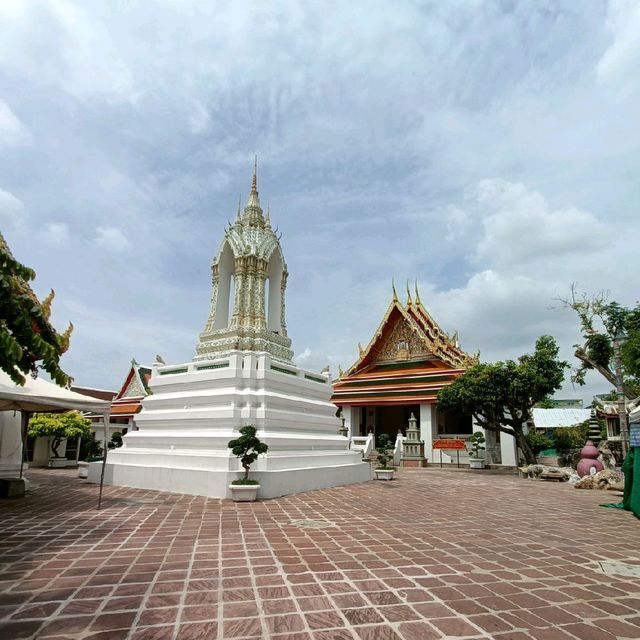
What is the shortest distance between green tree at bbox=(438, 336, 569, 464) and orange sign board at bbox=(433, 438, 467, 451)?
91.7 inches

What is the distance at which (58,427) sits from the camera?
16953mm

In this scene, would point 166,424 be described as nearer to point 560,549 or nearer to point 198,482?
point 198,482

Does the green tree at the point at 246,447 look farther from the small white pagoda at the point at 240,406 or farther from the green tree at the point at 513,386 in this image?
the green tree at the point at 513,386

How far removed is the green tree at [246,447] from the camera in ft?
27.0

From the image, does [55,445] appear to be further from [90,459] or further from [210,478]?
[210,478]

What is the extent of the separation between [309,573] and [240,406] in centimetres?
632

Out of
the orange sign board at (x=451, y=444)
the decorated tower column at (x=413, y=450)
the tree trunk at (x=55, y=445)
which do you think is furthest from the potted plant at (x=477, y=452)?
the tree trunk at (x=55, y=445)

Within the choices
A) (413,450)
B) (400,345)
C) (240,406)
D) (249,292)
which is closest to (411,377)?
(400,345)

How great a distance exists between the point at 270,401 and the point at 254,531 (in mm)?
4817

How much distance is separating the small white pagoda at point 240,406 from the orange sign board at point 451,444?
287 inches

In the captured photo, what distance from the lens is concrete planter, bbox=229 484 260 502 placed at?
8.10 meters

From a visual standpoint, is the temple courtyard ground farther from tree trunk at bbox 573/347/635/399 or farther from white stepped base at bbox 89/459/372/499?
tree trunk at bbox 573/347/635/399

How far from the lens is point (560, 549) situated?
17.3ft

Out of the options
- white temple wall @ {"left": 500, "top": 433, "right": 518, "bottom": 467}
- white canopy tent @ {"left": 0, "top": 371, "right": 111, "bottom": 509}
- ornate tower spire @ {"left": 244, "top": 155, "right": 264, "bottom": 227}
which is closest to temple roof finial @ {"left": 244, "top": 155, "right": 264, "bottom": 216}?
ornate tower spire @ {"left": 244, "top": 155, "right": 264, "bottom": 227}
